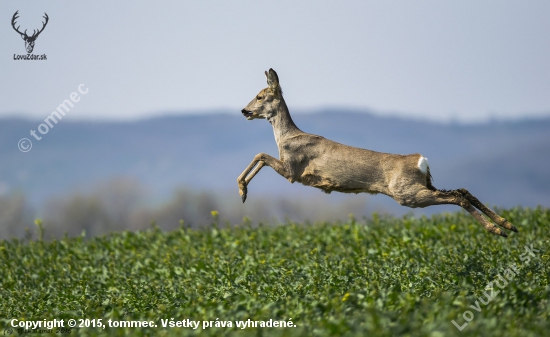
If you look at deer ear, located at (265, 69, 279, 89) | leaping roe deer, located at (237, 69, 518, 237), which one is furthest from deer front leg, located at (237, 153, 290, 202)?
deer ear, located at (265, 69, 279, 89)

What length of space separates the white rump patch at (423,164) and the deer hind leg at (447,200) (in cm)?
22

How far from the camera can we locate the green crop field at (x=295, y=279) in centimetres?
566

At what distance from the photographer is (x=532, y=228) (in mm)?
11094

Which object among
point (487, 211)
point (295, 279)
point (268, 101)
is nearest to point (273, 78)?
point (268, 101)

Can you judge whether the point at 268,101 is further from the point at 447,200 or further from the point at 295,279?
the point at 447,200

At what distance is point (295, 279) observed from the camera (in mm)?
8414

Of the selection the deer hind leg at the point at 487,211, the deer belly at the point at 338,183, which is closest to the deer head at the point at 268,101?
the deer belly at the point at 338,183

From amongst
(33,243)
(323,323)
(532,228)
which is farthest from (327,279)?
(33,243)

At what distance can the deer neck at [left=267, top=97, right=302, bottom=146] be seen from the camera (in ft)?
27.3

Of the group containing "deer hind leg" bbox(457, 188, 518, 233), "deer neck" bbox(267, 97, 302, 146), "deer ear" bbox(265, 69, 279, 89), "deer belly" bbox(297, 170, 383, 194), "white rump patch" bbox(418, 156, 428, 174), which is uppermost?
"deer ear" bbox(265, 69, 279, 89)

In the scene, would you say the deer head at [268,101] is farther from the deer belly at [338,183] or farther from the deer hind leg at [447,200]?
the deer hind leg at [447,200]

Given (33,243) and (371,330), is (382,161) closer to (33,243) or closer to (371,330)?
(371,330)

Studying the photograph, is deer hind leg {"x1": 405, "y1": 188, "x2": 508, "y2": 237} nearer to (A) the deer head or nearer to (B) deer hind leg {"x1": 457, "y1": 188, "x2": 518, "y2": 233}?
(B) deer hind leg {"x1": 457, "y1": 188, "x2": 518, "y2": 233}

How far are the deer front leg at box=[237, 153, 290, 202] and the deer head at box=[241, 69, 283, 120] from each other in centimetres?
61
